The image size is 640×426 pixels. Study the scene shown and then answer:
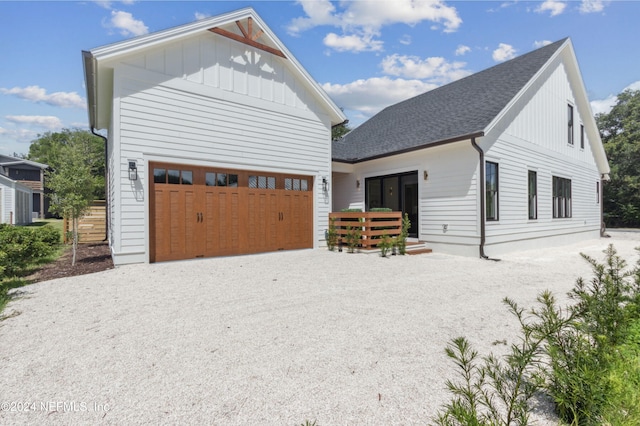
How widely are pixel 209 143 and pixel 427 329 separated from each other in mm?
6990

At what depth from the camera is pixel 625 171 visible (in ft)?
78.2

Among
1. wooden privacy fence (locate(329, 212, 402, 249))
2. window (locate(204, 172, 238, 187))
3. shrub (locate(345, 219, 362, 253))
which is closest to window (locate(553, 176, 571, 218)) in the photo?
wooden privacy fence (locate(329, 212, 402, 249))

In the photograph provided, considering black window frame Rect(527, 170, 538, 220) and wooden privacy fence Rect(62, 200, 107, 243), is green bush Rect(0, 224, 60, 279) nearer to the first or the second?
wooden privacy fence Rect(62, 200, 107, 243)

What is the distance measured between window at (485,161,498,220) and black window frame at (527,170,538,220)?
2.58 metres

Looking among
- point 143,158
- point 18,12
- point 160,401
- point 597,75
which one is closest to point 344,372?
point 160,401

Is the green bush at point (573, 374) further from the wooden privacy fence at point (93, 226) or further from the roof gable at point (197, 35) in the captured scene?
the wooden privacy fence at point (93, 226)

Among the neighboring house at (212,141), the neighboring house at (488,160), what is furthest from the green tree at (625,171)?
the neighboring house at (212,141)

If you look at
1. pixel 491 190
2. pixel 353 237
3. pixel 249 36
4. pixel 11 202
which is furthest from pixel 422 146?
pixel 11 202

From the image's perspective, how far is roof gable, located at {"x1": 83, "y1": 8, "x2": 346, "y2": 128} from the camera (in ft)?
22.0

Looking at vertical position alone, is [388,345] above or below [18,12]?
below

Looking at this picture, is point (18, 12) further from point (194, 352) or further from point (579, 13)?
point (579, 13)

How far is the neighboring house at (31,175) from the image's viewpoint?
25.5 metres

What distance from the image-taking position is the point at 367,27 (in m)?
11.8

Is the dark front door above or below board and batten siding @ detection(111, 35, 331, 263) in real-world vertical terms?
below
